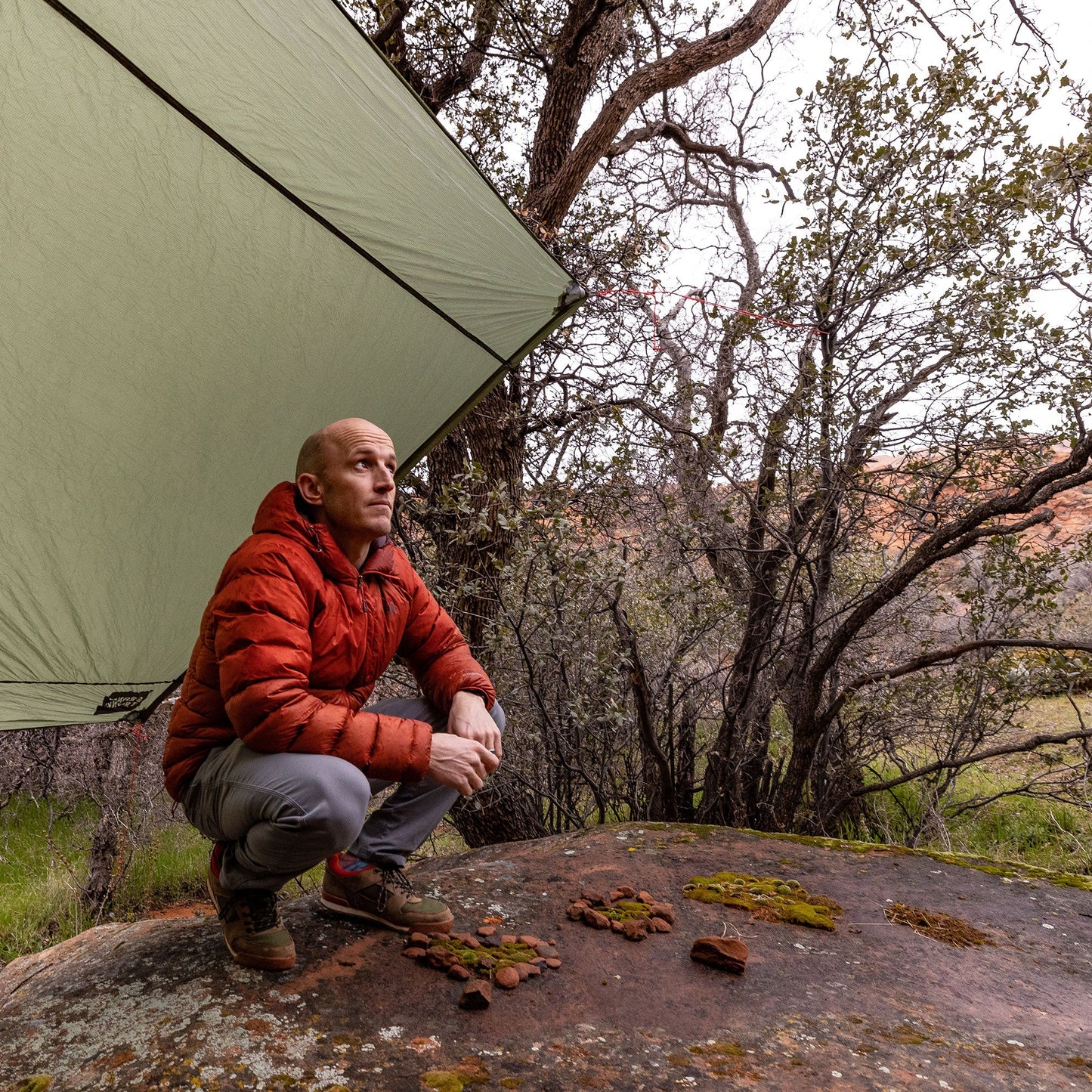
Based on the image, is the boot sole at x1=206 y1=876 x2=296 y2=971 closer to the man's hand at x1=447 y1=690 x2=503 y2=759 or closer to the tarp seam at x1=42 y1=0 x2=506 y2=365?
the man's hand at x1=447 y1=690 x2=503 y2=759

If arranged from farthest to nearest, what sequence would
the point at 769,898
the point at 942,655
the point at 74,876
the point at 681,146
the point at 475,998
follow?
the point at 681,146 < the point at 74,876 < the point at 942,655 < the point at 769,898 < the point at 475,998

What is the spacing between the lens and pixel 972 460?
3857 mm

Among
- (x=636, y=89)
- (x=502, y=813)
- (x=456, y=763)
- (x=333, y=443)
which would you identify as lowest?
(x=502, y=813)

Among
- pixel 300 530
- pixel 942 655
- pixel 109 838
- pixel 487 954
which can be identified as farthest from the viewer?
pixel 109 838

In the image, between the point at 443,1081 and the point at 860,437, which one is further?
the point at 860,437

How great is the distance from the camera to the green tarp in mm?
2008

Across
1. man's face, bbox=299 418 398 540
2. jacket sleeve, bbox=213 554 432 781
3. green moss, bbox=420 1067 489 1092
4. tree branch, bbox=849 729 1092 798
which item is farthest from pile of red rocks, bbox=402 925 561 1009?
tree branch, bbox=849 729 1092 798

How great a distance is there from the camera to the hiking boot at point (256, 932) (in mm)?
1832

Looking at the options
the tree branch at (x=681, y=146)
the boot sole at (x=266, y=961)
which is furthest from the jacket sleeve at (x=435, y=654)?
the tree branch at (x=681, y=146)

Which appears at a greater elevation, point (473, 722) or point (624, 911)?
point (473, 722)

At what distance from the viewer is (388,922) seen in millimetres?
2105

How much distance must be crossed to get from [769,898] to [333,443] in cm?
188

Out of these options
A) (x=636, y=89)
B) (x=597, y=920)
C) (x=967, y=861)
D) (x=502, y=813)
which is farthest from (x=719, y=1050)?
(x=636, y=89)

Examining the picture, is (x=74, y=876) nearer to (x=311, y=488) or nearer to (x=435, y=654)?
(x=435, y=654)
